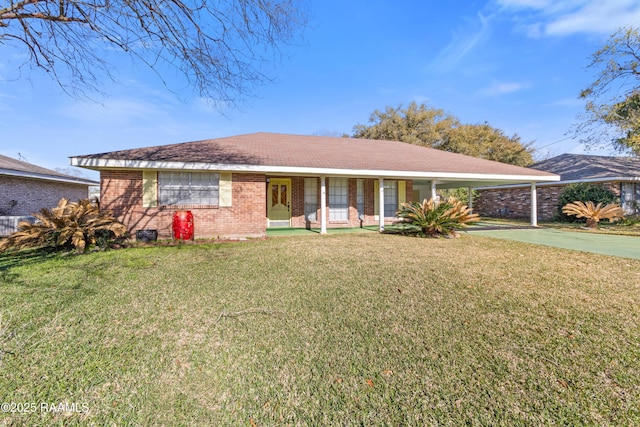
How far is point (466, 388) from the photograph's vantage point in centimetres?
212

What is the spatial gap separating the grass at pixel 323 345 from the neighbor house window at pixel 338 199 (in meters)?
7.29

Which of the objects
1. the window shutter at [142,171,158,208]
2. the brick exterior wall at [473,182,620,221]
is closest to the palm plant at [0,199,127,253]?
the window shutter at [142,171,158,208]

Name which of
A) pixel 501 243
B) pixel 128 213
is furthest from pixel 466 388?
pixel 128 213

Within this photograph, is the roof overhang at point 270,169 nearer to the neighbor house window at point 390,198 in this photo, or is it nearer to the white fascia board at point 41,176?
the neighbor house window at point 390,198

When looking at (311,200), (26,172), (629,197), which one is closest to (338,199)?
(311,200)

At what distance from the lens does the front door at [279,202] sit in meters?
12.0

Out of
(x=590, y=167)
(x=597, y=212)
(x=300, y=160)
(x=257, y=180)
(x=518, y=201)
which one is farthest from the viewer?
(x=518, y=201)

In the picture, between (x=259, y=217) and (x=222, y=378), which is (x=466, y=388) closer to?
(x=222, y=378)

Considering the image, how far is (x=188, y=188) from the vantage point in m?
8.88

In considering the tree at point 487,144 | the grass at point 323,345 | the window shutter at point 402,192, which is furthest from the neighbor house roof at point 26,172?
the tree at point 487,144

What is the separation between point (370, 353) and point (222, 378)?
136 cm

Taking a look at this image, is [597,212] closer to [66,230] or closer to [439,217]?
[439,217]

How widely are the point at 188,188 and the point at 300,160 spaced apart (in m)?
4.05

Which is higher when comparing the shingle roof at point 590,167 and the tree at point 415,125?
the tree at point 415,125
